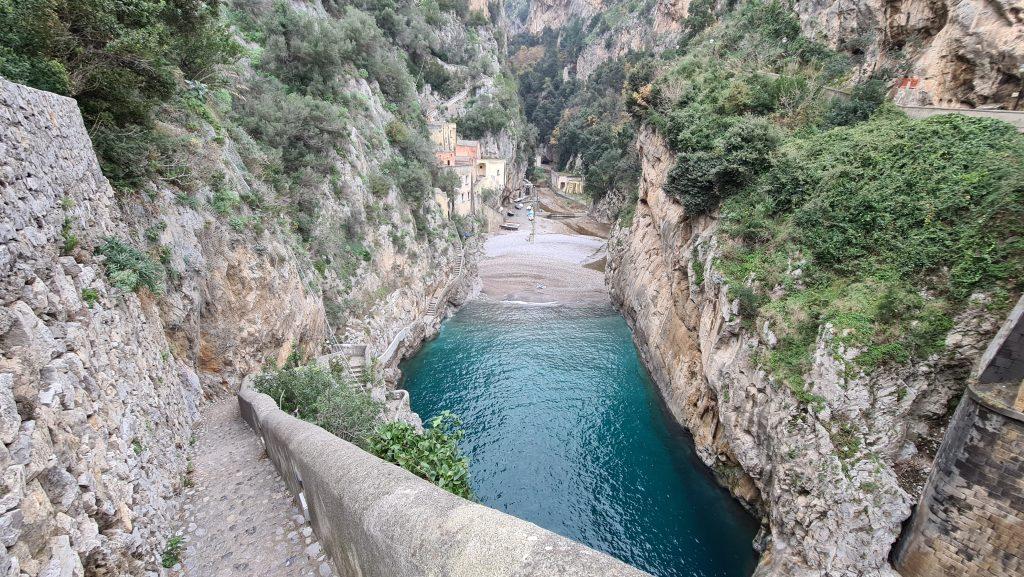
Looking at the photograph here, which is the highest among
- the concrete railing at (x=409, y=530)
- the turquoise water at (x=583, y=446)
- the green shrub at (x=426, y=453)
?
the concrete railing at (x=409, y=530)

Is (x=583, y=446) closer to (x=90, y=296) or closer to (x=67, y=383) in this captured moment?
(x=90, y=296)

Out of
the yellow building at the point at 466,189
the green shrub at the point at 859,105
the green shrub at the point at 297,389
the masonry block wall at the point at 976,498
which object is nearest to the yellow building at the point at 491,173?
the yellow building at the point at 466,189

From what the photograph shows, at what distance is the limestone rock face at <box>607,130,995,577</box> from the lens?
370 inches

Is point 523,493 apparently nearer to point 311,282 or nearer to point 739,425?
point 739,425

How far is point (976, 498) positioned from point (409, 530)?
38.1ft

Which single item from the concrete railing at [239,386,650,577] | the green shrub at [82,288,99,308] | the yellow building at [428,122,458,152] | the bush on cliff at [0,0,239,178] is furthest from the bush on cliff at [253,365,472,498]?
the yellow building at [428,122,458,152]

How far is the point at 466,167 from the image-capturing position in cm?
4712

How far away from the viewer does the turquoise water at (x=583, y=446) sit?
44.7ft

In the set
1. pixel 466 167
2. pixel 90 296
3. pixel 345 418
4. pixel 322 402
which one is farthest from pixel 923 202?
pixel 466 167

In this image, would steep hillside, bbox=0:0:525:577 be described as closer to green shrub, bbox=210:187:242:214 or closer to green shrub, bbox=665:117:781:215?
green shrub, bbox=210:187:242:214

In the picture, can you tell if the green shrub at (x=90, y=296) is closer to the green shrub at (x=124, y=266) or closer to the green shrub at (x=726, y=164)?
the green shrub at (x=124, y=266)

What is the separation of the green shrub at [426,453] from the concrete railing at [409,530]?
4.15 feet

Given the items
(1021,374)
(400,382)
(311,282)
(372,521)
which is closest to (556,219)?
(400,382)

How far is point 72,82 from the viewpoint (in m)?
7.19
